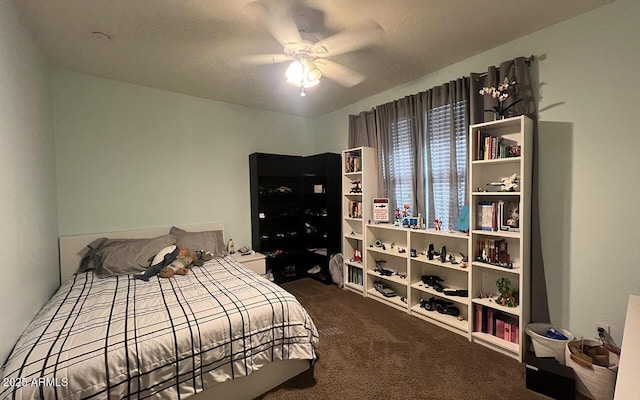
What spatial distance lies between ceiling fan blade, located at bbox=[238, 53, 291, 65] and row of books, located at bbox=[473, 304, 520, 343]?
280 centimetres

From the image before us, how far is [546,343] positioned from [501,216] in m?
0.96

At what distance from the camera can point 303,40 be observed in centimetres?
211

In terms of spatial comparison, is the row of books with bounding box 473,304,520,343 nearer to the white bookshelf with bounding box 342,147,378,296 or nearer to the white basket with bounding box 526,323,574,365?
the white basket with bounding box 526,323,574,365

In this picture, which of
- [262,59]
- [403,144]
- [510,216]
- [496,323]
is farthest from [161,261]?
[510,216]

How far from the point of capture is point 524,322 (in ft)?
7.03

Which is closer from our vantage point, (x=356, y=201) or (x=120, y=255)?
(x=120, y=255)

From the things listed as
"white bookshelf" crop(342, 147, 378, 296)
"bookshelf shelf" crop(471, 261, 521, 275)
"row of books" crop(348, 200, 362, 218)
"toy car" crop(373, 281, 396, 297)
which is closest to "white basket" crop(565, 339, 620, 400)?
"bookshelf shelf" crop(471, 261, 521, 275)

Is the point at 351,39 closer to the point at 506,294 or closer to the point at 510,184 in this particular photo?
the point at 510,184

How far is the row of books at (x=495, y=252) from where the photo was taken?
2.30m

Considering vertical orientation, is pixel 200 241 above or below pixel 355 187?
below

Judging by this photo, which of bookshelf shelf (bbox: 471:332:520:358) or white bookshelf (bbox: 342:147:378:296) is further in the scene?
white bookshelf (bbox: 342:147:378:296)

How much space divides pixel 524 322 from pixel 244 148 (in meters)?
3.68

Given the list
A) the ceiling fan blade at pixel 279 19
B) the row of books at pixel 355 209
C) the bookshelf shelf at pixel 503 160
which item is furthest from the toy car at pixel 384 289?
the ceiling fan blade at pixel 279 19

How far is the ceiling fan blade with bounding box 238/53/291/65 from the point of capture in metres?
2.39
